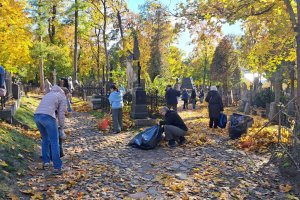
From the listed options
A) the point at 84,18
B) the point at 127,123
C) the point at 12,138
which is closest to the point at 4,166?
the point at 12,138

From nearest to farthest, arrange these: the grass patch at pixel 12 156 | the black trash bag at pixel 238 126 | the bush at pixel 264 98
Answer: the grass patch at pixel 12 156
the black trash bag at pixel 238 126
the bush at pixel 264 98

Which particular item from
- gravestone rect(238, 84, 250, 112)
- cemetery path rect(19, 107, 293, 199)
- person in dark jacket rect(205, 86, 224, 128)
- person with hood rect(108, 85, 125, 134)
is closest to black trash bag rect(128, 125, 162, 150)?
cemetery path rect(19, 107, 293, 199)

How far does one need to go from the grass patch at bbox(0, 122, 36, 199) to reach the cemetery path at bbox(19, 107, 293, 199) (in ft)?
0.78

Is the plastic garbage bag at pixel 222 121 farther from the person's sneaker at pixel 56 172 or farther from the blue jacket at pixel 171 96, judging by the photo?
the person's sneaker at pixel 56 172

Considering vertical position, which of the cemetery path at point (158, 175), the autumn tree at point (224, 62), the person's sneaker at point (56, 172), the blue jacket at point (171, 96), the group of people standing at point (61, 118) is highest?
the autumn tree at point (224, 62)

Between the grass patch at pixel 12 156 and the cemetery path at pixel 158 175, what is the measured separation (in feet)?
0.78

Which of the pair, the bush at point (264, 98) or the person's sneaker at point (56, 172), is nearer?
the person's sneaker at point (56, 172)

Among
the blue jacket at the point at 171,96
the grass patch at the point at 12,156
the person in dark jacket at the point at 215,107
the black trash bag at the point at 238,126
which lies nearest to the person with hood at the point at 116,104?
the grass patch at the point at 12,156

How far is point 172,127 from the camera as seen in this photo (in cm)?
882

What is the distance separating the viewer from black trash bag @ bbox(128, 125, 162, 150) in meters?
8.50

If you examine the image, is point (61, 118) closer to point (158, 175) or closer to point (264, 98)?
point (158, 175)

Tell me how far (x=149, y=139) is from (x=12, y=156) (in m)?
3.49

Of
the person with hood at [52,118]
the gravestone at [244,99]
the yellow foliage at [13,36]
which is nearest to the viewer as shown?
the person with hood at [52,118]

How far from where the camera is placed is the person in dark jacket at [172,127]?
346 inches
